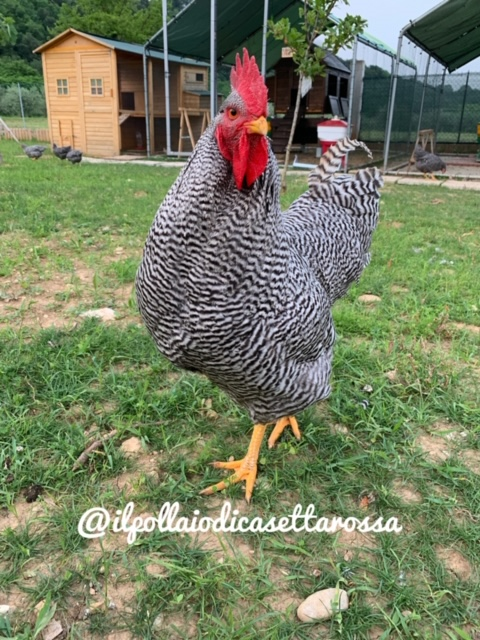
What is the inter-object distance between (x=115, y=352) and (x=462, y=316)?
2.76 metres

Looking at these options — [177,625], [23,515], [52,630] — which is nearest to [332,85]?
[23,515]

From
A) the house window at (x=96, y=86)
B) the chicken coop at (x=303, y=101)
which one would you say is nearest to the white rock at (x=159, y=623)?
the house window at (x=96, y=86)

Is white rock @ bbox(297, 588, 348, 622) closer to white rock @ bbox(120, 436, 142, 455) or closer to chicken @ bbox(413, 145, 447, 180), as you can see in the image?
white rock @ bbox(120, 436, 142, 455)

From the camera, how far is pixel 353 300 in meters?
4.23

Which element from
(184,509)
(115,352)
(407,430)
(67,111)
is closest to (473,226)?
(407,430)

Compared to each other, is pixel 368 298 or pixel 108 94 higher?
pixel 108 94

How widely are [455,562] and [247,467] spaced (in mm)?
978

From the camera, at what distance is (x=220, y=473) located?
94.4 inches

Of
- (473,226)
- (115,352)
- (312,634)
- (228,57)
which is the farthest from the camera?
(228,57)

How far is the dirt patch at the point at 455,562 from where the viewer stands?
6.21 ft

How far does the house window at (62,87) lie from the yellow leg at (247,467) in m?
16.7

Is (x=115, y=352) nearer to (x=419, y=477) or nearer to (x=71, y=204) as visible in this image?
(x=419, y=477)

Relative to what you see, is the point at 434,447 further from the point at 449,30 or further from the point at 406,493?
the point at 449,30

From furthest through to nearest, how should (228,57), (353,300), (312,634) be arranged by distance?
(228,57)
(353,300)
(312,634)
